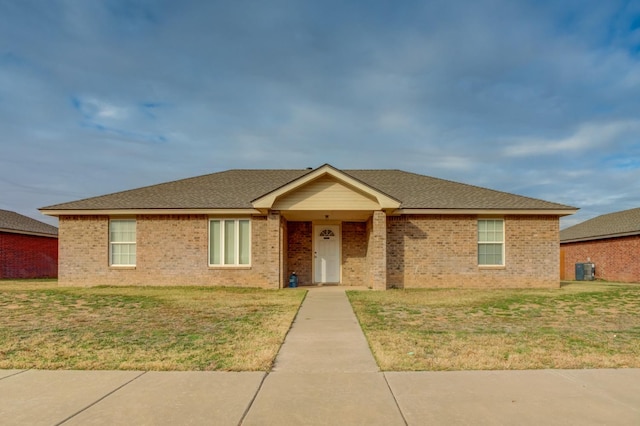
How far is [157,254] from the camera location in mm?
17109

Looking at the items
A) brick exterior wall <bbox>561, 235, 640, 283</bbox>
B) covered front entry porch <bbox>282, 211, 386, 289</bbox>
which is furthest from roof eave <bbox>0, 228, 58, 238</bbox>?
brick exterior wall <bbox>561, 235, 640, 283</bbox>

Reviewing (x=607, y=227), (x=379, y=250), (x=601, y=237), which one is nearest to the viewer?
(x=379, y=250)

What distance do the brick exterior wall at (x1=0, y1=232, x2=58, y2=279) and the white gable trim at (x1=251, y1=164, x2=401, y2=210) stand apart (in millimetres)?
17466

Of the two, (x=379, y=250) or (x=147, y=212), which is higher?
(x=147, y=212)

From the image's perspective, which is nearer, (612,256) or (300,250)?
(300,250)

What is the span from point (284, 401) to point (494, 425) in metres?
2.00

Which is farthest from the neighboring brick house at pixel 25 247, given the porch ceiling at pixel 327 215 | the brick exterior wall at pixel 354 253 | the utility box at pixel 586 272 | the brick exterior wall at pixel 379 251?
the utility box at pixel 586 272

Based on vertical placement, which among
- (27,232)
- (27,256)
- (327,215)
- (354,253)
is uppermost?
(327,215)

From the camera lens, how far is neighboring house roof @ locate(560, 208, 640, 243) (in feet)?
80.9

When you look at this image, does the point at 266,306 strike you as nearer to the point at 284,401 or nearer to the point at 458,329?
the point at 458,329

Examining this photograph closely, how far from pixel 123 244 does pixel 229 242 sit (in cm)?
412

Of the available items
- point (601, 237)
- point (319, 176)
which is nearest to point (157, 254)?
point (319, 176)

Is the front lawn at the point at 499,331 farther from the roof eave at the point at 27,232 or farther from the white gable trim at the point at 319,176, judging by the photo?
the roof eave at the point at 27,232

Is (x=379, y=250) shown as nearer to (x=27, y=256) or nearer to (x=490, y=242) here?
(x=490, y=242)
